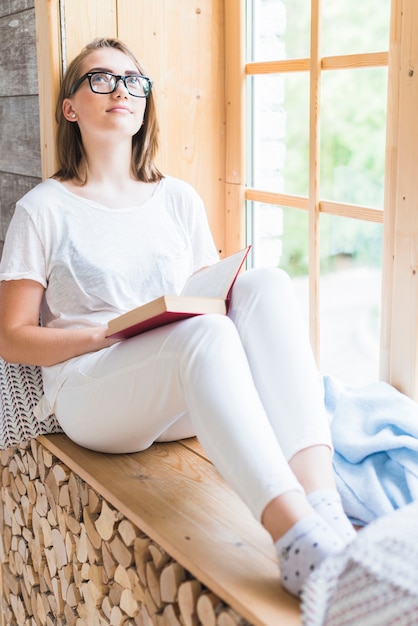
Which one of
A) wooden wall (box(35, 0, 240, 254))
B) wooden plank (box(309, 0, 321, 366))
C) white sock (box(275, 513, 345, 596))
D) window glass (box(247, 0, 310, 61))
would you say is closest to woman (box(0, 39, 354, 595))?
white sock (box(275, 513, 345, 596))

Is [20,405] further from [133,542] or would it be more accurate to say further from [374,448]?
[374,448]

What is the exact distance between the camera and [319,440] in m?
1.45

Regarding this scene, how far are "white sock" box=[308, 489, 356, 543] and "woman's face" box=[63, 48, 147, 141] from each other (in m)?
1.01

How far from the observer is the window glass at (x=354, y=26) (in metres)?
1.84

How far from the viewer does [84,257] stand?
1.90 m

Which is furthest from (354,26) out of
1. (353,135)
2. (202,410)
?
(202,410)

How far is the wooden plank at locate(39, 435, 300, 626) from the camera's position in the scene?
4.18ft

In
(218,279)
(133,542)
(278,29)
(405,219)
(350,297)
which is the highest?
(278,29)

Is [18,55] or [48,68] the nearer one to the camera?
[48,68]

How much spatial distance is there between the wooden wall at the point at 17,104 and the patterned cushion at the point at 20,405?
57cm

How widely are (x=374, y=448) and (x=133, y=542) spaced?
0.51 metres

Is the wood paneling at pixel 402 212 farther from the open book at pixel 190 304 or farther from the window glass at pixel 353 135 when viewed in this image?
the open book at pixel 190 304

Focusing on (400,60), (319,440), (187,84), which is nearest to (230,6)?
(187,84)

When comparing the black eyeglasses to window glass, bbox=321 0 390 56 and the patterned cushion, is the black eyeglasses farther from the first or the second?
the patterned cushion
